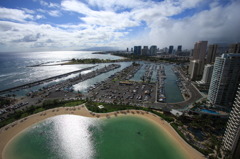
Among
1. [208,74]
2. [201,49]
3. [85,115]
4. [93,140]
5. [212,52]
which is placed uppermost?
[201,49]

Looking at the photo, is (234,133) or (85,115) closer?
(234,133)

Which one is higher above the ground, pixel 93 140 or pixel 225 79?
pixel 225 79

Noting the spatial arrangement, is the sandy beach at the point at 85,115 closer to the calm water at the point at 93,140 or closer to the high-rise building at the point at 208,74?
the calm water at the point at 93,140

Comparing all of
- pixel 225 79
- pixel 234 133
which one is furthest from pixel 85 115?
pixel 225 79

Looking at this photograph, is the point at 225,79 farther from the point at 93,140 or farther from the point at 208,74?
the point at 93,140

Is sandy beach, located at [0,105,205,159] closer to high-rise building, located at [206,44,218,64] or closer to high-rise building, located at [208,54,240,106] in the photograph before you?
high-rise building, located at [208,54,240,106]

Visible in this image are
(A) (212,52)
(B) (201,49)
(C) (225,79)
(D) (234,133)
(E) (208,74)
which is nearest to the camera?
(D) (234,133)

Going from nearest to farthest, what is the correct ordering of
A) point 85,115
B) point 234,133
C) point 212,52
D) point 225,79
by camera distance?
point 234,133 → point 85,115 → point 225,79 → point 212,52
